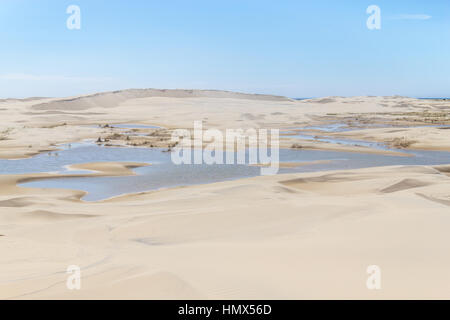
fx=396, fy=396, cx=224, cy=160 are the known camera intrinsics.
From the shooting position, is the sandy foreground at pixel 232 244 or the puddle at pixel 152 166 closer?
the sandy foreground at pixel 232 244

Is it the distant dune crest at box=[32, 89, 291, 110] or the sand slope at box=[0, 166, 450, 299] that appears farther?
the distant dune crest at box=[32, 89, 291, 110]

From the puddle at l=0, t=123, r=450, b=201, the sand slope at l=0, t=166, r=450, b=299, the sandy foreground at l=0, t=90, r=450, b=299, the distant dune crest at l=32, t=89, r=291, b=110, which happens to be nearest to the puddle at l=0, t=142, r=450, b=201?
the puddle at l=0, t=123, r=450, b=201

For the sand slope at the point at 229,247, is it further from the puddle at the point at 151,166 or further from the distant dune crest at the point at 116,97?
the distant dune crest at the point at 116,97

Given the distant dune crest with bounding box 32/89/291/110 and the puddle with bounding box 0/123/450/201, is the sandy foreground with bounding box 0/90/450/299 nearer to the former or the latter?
the puddle with bounding box 0/123/450/201

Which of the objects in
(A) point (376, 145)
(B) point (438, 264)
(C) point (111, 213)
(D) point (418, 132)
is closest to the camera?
(B) point (438, 264)

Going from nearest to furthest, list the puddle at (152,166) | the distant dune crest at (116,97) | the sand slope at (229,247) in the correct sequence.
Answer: the sand slope at (229,247)
the puddle at (152,166)
the distant dune crest at (116,97)

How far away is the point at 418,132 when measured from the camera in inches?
1142

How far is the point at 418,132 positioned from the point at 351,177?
60.4ft

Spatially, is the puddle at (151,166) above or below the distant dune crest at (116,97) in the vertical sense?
below

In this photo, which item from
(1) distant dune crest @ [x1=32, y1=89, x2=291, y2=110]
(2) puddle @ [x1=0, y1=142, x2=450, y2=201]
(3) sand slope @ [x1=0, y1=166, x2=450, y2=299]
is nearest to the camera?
(3) sand slope @ [x1=0, y1=166, x2=450, y2=299]

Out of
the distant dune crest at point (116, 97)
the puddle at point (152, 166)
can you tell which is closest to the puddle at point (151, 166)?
the puddle at point (152, 166)
